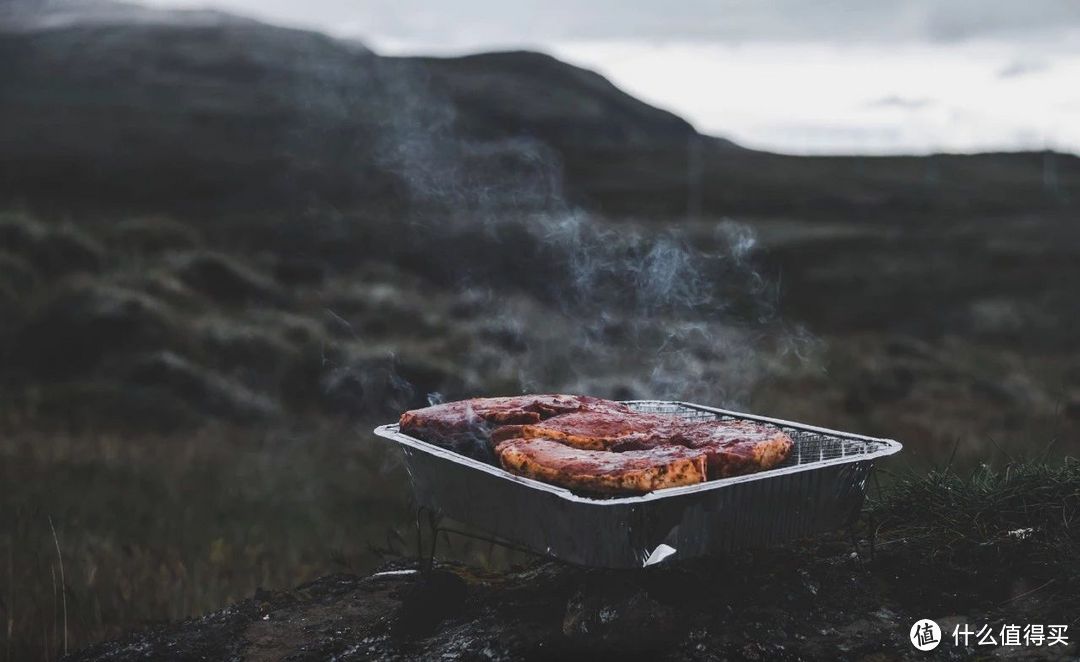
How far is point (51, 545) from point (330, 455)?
4.44 m

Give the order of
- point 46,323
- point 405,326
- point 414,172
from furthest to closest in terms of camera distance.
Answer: point 405,326
point 46,323
point 414,172

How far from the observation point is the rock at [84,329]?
17281 mm

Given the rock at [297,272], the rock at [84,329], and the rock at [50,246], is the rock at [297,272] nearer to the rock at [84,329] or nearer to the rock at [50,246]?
the rock at [50,246]

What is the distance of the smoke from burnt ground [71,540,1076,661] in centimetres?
200

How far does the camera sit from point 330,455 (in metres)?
11.3

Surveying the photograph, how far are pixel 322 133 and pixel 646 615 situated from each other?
125 ft

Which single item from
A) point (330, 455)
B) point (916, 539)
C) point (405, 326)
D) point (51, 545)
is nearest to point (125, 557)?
point (51, 545)

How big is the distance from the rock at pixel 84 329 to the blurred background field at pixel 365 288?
2.1 inches

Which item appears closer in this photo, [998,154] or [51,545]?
[51,545]

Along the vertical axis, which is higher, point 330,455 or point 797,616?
point 797,616

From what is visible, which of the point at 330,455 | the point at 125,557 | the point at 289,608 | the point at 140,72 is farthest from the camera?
the point at 140,72

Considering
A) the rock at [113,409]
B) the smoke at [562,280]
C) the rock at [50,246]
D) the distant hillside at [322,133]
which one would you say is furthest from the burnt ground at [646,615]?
the distant hillside at [322,133]

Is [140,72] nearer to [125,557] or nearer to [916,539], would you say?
[125,557]

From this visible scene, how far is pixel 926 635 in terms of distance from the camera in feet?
13.9
